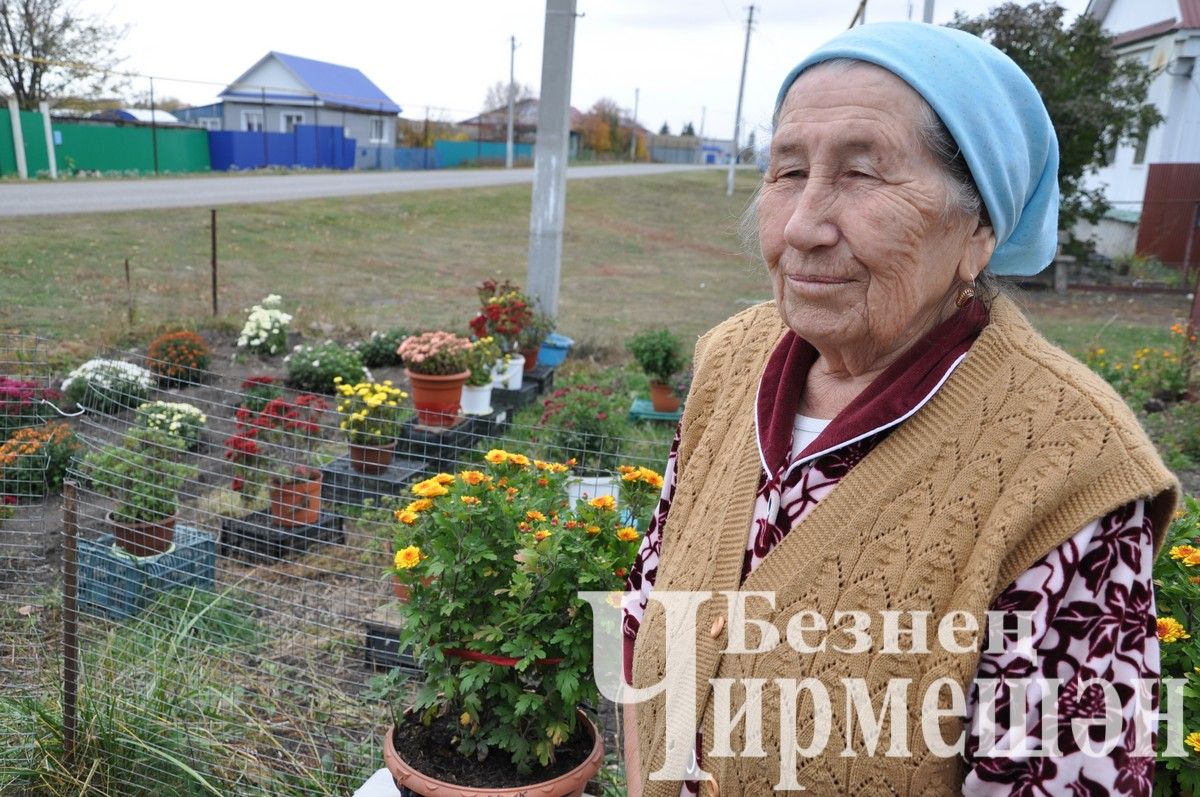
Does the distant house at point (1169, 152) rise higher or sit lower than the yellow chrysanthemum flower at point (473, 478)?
higher

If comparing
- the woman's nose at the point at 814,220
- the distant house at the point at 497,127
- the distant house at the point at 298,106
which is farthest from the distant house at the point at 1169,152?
the distant house at the point at 497,127

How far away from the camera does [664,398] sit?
23.0 ft

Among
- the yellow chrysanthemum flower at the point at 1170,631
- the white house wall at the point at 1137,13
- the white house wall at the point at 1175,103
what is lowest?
the yellow chrysanthemum flower at the point at 1170,631

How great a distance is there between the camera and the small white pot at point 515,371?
7.29m

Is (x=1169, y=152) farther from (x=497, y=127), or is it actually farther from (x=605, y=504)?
(x=497, y=127)

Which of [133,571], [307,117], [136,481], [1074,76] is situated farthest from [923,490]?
[307,117]

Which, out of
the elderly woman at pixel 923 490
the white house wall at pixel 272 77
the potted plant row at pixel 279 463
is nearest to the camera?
the elderly woman at pixel 923 490

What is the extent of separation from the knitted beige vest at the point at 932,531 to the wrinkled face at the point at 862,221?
0.12 metres

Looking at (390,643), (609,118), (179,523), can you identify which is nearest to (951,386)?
(390,643)

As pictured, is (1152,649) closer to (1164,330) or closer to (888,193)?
(888,193)

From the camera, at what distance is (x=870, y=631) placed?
123 cm

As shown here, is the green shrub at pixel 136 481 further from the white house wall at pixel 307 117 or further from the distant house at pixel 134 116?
the white house wall at pixel 307 117

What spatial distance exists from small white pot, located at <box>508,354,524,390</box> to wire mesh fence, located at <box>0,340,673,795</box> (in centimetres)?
113

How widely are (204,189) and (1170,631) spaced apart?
73.8ft
